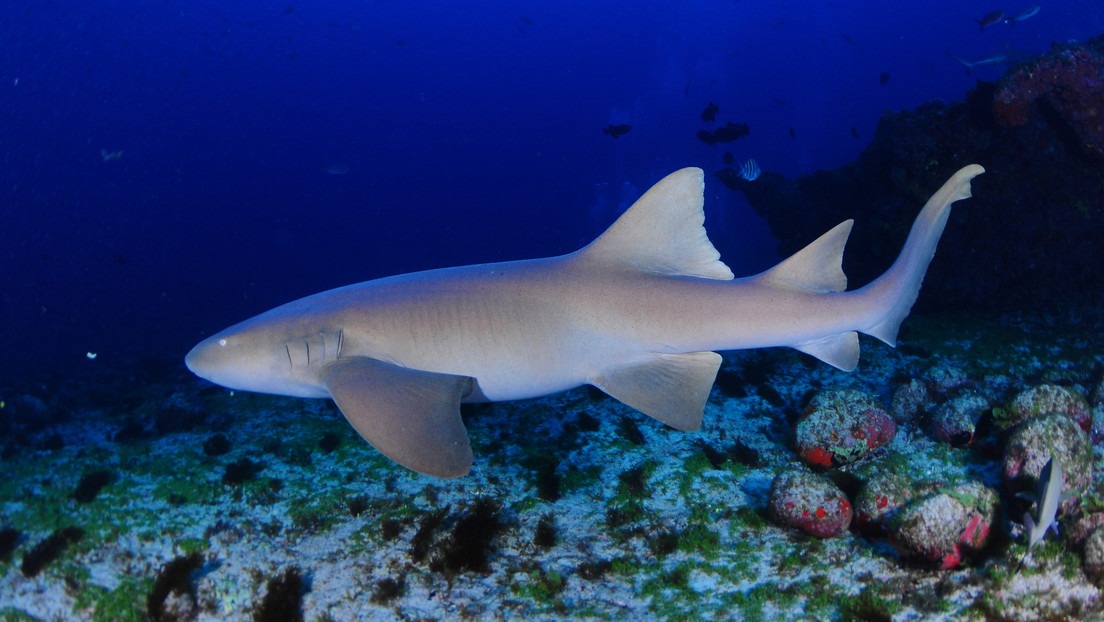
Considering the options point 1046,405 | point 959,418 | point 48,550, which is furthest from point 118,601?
point 1046,405

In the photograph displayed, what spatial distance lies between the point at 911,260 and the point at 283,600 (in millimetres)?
4884

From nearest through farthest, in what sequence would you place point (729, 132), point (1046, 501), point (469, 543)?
point (1046, 501) → point (469, 543) → point (729, 132)

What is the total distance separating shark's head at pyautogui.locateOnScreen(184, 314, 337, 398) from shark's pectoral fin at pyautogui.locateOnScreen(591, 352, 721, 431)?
194 centimetres

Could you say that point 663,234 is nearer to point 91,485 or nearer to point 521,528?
point 521,528

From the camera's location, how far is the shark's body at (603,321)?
3619 mm

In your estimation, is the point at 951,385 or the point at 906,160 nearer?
the point at 951,385

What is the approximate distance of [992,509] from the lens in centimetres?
397

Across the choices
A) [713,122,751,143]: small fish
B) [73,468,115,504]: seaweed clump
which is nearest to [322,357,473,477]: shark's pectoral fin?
[73,468,115,504]: seaweed clump

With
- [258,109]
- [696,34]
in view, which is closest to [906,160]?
[696,34]

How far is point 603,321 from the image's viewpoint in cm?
367

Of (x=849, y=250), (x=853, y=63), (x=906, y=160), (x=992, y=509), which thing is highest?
(x=853, y=63)

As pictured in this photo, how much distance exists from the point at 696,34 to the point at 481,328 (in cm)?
13642

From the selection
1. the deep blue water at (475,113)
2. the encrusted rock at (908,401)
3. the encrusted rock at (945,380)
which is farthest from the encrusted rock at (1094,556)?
the deep blue water at (475,113)

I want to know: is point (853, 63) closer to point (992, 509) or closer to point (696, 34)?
point (696, 34)
